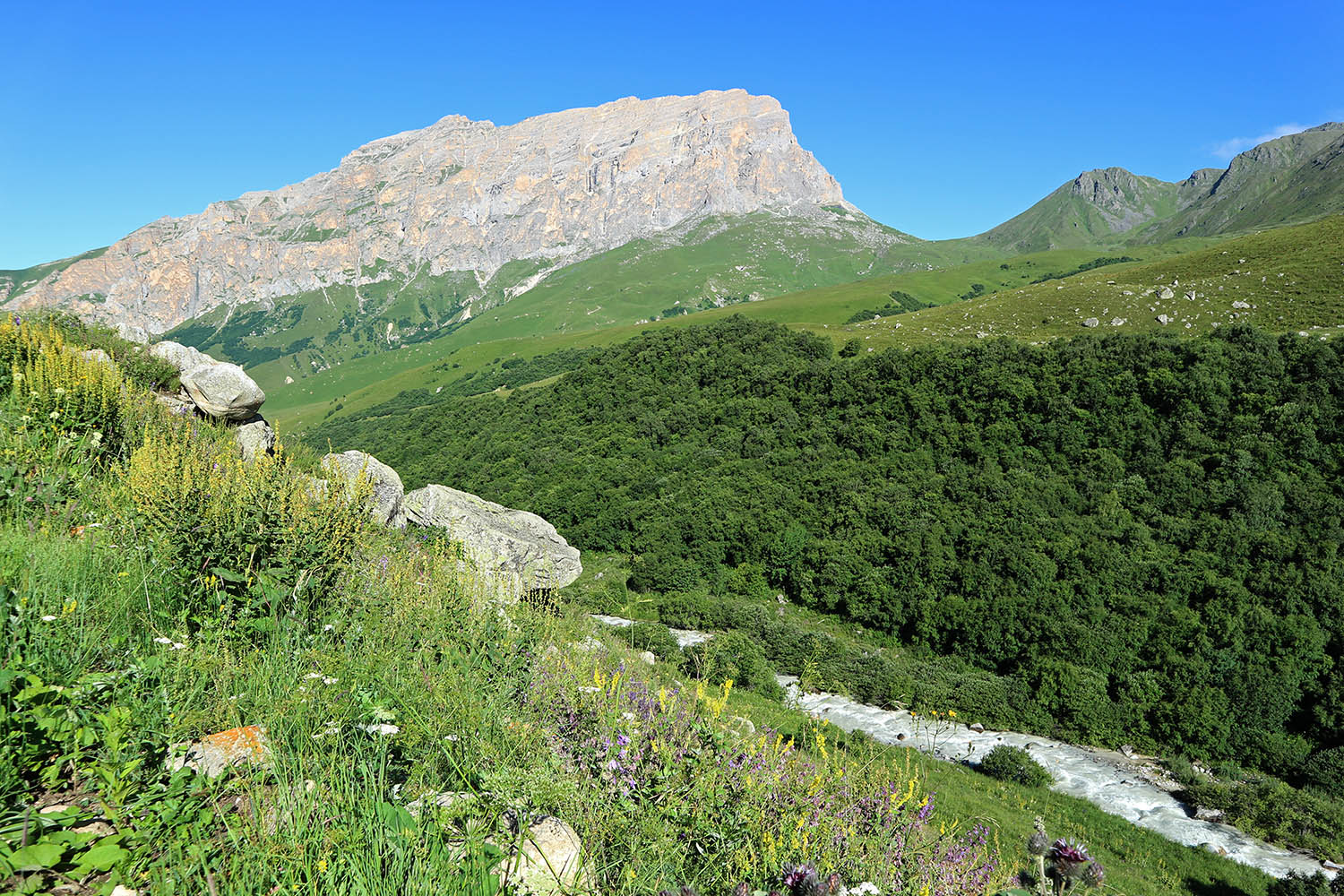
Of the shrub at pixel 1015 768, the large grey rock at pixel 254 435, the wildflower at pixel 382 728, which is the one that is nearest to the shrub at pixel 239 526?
the wildflower at pixel 382 728

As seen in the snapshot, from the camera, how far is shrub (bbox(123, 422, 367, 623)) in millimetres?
6004

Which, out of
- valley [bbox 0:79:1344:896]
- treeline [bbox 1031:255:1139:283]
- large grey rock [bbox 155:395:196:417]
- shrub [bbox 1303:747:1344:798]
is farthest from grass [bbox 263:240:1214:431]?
large grey rock [bbox 155:395:196:417]

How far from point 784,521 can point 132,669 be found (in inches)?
1297

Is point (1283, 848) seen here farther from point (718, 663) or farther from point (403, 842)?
point (403, 842)

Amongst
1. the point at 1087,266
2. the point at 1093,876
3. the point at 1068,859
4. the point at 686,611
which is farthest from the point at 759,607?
the point at 1087,266

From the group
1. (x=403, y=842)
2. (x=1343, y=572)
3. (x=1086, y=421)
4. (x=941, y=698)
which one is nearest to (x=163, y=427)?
(x=403, y=842)

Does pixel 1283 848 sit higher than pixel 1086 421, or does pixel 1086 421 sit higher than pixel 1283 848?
pixel 1086 421

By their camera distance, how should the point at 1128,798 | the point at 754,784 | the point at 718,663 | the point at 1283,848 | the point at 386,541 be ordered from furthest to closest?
the point at 718,663 < the point at 1128,798 < the point at 1283,848 < the point at 386,541 < the point at 754,784

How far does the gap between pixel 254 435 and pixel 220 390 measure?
124 cm

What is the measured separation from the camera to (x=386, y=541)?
968cm

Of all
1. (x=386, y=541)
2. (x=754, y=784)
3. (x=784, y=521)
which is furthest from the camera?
(x=784, y=521)

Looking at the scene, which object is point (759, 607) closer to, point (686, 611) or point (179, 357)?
point (686, 611)

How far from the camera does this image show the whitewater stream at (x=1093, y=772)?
13164 mm

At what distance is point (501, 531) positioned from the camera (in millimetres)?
18312
